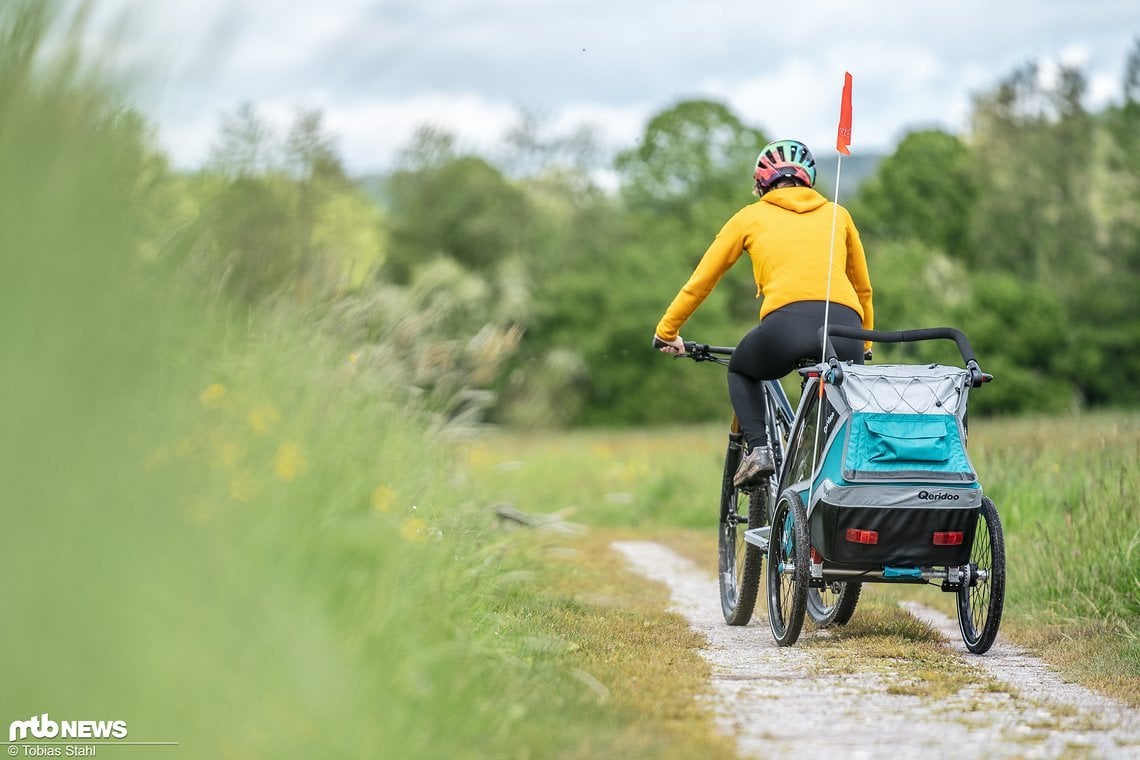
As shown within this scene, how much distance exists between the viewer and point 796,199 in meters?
7.48

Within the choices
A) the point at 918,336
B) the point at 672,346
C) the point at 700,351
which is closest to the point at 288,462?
the point at 918,336

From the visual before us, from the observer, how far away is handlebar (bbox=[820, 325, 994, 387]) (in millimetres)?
6505

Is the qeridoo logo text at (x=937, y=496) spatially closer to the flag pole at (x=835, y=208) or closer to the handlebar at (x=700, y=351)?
the flag pole at (x=835, y=208)

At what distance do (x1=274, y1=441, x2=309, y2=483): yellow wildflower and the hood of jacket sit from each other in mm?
3465

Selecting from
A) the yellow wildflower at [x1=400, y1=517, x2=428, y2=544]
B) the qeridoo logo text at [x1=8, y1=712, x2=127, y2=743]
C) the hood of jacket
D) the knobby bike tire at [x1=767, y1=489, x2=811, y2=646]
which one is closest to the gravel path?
the knobby bike tire at [x1=767, y1=489, x2=811, y2=646]

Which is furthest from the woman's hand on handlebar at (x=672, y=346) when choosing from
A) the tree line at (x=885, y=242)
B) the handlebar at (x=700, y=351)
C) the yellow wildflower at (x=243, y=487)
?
the tree line at (x=885, y=242)

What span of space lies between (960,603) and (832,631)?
844 mm

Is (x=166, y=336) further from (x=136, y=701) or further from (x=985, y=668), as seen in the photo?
(x=985, y=668)

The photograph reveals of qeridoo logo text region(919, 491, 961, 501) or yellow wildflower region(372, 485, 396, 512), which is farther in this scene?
qeridoo logo text region(919, 491, 961, 501)

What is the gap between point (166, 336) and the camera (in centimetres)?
457

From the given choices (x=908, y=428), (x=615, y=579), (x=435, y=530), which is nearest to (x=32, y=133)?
(x=435, y=530)

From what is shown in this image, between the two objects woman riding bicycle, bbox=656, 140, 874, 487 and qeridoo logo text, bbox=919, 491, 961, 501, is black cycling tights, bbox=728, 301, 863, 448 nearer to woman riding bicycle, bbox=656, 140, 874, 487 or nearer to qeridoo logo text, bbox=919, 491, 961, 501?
woman riding bicycle, bbox=656, 140, 874, 487

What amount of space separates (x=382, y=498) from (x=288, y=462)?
654mm

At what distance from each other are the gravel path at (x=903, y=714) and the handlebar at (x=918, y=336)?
1287 millimetres
